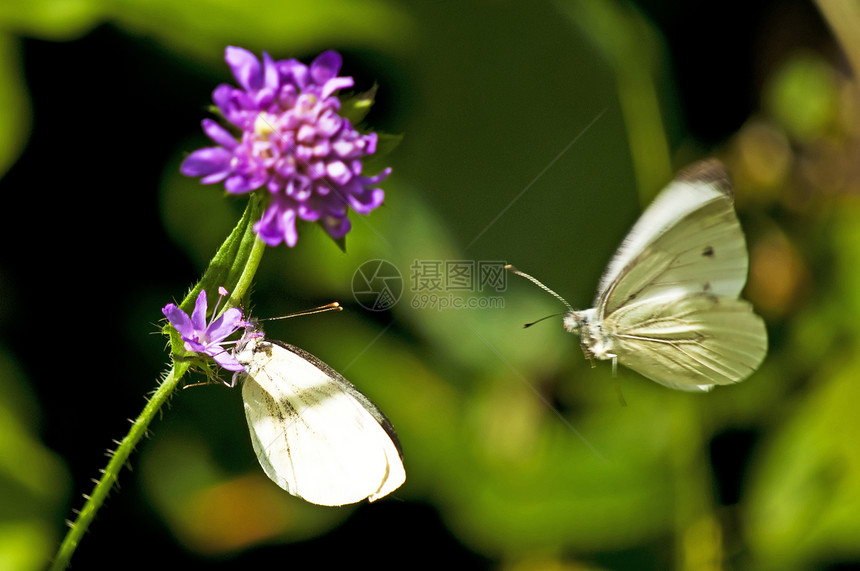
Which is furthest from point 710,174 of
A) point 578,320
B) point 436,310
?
point 436,310

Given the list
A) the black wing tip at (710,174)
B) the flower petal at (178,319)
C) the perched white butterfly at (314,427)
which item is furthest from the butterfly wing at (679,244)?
the flower petal at (178,319)

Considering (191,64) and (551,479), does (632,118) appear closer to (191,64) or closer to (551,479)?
(551,479)

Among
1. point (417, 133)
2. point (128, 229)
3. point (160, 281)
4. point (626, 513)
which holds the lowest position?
point (626, 513)

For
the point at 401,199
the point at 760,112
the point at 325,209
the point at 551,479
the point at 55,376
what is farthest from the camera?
the point at 760,112

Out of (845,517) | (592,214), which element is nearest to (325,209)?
(592,214)

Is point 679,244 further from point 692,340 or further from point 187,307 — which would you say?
point 187,307
